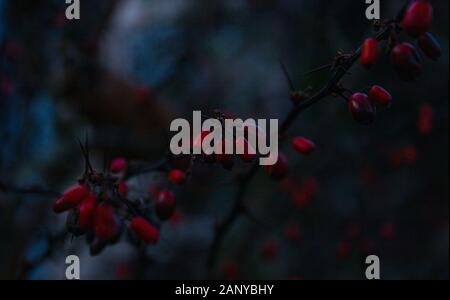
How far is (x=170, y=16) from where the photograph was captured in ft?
20.8

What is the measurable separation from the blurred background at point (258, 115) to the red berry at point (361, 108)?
1.49m

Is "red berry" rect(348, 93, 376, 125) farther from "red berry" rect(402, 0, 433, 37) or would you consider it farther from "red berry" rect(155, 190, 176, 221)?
"red berry" rect(155, 190, 176, 221)

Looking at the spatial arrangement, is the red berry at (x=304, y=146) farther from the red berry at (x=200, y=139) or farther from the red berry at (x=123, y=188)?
the red berry at (x=123, y=188)

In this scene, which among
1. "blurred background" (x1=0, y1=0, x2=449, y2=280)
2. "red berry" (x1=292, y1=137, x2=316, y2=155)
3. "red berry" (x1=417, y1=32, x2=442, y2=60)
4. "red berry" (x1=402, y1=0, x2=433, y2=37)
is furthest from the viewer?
"blurred background" (x1=0, y1=0, x2=449, y2=280)

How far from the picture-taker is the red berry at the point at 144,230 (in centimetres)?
185

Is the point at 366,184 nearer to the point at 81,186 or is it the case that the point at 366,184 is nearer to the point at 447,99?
the point at 447,99

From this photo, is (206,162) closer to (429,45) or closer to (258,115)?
(429,45)

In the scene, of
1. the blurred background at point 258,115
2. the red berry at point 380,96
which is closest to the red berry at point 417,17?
the red berry at point 380,96

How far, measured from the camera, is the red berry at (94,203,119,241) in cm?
180

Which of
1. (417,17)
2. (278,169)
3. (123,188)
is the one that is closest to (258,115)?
(123,188)

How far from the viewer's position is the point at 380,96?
66.8 inches

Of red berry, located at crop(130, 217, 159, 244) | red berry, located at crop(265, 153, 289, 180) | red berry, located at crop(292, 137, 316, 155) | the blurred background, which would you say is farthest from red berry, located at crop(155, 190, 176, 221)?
the blurred background

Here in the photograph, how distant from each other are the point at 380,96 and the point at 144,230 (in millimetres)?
842

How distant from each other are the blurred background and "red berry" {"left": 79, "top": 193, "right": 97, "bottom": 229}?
1.39 meters
